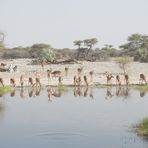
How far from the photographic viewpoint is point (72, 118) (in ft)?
70.2

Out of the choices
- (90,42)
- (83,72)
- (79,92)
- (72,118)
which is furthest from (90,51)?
(72,118)

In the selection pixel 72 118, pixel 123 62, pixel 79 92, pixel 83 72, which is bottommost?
pixel 72 118

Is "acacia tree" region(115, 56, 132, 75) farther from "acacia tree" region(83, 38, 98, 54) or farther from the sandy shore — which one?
"acacia tree" region(83, 38, 98, 54)

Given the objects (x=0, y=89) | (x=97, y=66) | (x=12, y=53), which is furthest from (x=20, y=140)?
(x=12, y=53)

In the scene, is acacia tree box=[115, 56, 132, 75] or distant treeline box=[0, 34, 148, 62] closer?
acacia tree box=[115, 56, 132, 75]

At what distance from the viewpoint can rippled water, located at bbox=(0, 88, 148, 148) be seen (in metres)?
16.6

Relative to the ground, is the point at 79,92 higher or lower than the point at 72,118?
higher

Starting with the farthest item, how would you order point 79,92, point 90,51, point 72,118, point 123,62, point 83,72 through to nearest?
point 90,51
point 83,72
point 123,62
point 79,92
point 72,118

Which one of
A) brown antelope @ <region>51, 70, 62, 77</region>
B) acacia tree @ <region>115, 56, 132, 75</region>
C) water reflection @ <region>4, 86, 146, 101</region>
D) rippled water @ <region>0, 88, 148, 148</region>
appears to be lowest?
rippled water @ <region>0, 88, 148, 148</region>

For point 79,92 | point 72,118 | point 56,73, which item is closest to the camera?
point 72,118

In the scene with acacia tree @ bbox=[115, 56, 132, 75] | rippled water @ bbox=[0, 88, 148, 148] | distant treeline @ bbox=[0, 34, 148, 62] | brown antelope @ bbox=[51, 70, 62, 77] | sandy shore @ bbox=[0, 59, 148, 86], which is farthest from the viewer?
distant treeline @ bbox=[0, 34, 148, 62]

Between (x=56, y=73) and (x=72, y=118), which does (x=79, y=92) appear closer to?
(x=56, y=73)

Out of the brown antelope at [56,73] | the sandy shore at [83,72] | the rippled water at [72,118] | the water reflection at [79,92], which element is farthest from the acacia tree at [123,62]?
→ the rippled water at [72,118]

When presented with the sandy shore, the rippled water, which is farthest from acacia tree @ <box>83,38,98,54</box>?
the rippled water
